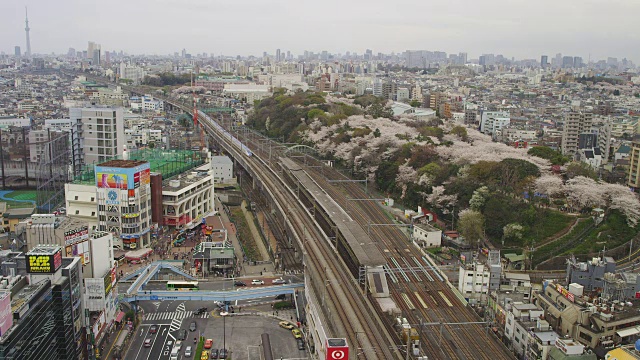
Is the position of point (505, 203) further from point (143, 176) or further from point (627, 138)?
point (627, 138)

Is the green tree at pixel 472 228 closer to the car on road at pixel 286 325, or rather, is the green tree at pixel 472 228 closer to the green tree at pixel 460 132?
the car on road at pixel 286 325

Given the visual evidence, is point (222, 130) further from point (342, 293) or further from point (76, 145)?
point (342, 293)

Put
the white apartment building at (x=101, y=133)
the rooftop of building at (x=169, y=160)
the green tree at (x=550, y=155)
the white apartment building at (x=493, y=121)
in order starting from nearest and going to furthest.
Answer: the rooftop of building at (x=169, y=160) < the green tree at (x=550, y=155) < the white apartment building at (x=101, y=133) < the white apartment building at (x=493, y=121)

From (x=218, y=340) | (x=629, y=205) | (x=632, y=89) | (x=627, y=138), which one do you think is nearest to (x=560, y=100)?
(x=632, y=89)

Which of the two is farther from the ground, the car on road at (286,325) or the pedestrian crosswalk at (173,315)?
the car on road at (286,325)

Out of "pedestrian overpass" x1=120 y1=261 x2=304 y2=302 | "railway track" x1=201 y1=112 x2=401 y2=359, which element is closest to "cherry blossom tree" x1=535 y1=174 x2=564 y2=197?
"railway track" x1=201 y1=112 x2=401 y2=359

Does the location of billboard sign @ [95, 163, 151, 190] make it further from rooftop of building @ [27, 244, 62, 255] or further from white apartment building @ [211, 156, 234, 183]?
white apartment building @ [211, 156, 234, 183]

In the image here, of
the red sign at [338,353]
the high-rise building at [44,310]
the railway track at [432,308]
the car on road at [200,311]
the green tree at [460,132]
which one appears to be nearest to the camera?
the high-rise building at [44,310]

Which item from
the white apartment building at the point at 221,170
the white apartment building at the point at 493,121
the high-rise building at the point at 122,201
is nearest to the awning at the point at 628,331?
the high-rise building at the point at 122,201
